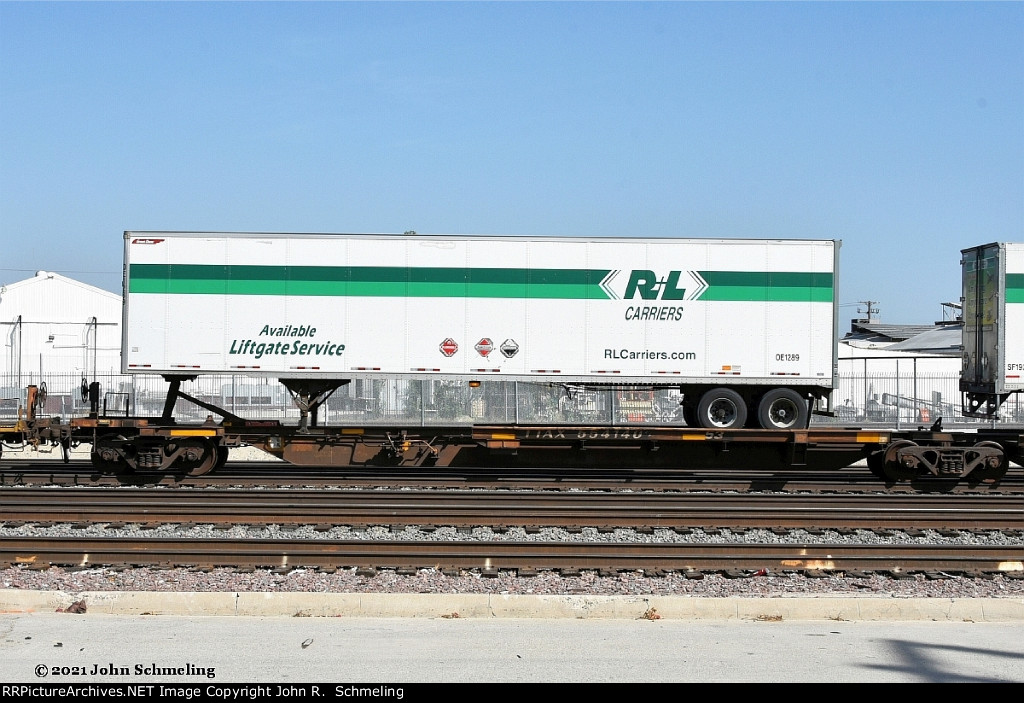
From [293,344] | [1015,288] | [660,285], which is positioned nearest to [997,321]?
[1015,288]

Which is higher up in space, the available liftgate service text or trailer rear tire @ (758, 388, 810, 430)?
the available liftgate service text

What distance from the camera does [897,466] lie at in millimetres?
15047

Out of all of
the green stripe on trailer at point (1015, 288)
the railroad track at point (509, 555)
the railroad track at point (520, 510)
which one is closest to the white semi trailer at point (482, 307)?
the railroad track at point (520, 510)

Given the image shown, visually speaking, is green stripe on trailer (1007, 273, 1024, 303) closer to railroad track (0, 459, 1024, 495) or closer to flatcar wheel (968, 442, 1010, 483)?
flatcar wheel (968, 442, 1010, 483)

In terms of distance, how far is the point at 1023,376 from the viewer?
15008 mm

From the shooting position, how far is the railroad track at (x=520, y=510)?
37.8 ft

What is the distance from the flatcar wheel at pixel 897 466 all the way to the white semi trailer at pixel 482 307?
5.24 feet

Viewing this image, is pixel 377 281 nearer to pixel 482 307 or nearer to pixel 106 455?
pixel 482 307

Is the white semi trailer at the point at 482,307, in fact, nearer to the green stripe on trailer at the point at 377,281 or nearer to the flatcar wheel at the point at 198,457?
the green stripe on trailer at the point at 377,281

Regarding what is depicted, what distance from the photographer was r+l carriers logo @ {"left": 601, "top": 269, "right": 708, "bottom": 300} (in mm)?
15258

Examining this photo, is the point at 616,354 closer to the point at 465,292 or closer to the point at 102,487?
the point at 465,292

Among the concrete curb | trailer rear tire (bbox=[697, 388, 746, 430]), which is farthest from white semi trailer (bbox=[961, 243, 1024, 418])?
the concrete curb

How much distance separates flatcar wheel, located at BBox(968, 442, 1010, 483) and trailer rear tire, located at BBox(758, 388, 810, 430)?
2816 mm
